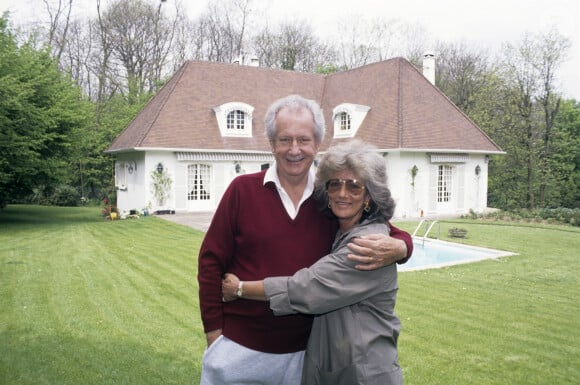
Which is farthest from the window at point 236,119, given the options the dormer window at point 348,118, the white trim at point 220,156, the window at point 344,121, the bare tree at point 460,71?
the bare tree at point 460,71

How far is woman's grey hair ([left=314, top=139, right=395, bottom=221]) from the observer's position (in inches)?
99.3

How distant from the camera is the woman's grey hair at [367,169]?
8.27 feet

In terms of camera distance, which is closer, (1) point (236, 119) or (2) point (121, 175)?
(1) point (236, 119)

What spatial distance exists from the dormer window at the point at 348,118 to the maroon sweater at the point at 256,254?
20.0m

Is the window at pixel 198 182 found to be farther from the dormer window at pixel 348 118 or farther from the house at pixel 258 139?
the dormer window at pixel 348 118

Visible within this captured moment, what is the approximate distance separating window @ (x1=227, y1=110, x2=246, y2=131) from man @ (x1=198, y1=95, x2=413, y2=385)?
20.2 metres

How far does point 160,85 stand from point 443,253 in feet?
86.8

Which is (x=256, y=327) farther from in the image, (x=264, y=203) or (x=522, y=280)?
(x=522, y=280)

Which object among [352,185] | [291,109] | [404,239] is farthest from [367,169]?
[291,109]

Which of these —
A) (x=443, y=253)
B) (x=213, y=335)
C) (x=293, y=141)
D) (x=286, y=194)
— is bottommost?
(x=443, y=253)

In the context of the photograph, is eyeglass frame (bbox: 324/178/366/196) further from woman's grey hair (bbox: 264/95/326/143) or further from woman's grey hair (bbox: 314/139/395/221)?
woman's grey hair (bbox: 264/95/326/143)

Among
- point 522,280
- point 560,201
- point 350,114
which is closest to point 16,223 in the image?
point 350,114

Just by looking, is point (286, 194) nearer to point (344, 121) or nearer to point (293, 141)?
point (293, 141)

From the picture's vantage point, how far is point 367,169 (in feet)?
8.27
